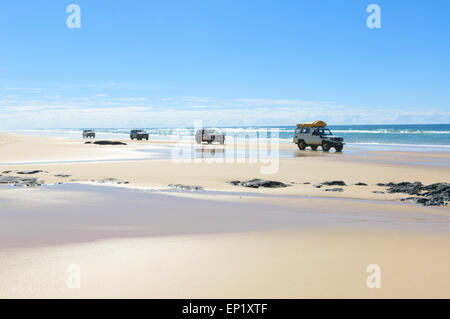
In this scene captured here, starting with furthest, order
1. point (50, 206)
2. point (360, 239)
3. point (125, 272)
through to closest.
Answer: point (50, 206) < point (360, 239) < point (125, 272)

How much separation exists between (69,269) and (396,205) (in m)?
9.01

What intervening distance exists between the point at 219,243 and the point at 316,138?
3416 centimetres

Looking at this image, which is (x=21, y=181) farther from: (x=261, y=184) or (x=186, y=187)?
(x=261, y=184)

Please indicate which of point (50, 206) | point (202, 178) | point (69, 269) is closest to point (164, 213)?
point (50, 206)

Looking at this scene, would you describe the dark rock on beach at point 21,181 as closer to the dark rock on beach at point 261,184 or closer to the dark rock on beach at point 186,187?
the dark rock on beach at point 186,187

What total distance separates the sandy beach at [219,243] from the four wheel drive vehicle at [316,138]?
2531 cm

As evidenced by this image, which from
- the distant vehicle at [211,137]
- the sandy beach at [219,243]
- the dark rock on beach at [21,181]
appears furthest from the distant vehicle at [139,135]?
the sandy beach at [219,243]

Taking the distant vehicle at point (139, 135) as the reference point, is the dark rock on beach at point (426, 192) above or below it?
below

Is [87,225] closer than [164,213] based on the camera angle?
Yes

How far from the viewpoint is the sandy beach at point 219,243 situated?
4891 mm

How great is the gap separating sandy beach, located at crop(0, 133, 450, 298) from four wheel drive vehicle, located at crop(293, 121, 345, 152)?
25308mm
